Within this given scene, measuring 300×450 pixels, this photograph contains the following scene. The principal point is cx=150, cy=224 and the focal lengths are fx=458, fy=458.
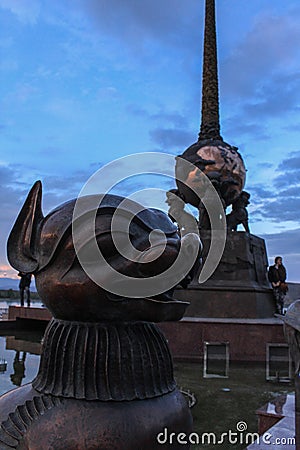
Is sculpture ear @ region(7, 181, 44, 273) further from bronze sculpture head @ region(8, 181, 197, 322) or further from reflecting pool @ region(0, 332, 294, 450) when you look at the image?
reflecting pool @ region(0, 332, 294, 450)

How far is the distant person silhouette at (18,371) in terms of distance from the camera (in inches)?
249

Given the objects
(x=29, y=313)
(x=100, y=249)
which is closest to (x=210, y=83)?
(x=29, y=313)

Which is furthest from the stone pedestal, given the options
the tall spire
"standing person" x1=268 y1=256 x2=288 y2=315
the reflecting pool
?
the tall spire

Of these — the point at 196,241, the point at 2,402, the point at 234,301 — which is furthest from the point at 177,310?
the point at 234,301

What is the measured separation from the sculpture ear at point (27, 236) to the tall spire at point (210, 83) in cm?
1202

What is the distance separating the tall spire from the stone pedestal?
3839mm

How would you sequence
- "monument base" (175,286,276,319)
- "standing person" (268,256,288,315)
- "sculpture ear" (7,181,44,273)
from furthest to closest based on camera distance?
"standing person" (268,256,288,315) < "monument base" (175,286,276,319) < "sculpture ear" (7,181,44,273)

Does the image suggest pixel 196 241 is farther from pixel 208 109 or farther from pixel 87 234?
pixel 208 109

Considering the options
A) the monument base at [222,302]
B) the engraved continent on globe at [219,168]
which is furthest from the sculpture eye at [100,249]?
the engraved continent on globe at [219,168]

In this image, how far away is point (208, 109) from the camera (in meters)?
14.1

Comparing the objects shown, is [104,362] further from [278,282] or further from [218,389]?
[278,282]

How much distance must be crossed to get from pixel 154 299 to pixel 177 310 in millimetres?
132

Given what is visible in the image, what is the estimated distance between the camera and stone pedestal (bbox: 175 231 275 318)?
33.6 ft

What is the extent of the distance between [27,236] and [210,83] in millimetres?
13355
